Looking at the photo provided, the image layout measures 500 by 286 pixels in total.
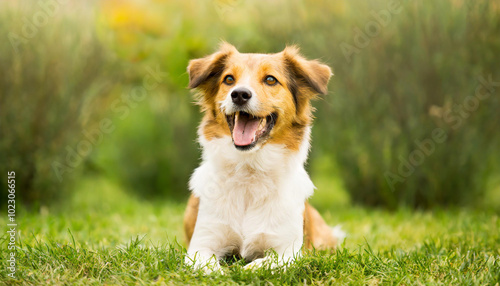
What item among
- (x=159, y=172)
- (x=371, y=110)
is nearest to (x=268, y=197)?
(x=371, y=110)

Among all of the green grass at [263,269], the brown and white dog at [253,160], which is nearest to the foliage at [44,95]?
the green grass at [263,269]

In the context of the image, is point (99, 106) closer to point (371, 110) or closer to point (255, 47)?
point (255, 47)

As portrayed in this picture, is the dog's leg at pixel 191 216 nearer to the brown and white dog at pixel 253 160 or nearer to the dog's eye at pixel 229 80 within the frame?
the brown and white dog at pixel 253 160

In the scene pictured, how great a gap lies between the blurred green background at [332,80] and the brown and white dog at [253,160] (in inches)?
132

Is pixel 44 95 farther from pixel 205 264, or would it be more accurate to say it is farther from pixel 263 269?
pixel 263 269

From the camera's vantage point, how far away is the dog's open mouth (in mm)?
4072

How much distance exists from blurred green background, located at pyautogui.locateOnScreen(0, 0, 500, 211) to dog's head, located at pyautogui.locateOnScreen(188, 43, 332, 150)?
3.16 meters

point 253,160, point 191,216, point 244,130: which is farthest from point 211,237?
point 244,130

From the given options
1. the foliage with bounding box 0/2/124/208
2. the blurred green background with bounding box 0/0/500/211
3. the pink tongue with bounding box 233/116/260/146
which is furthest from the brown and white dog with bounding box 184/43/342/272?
the foliage with bounding box 0/2/124/208

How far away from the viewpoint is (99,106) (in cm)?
780

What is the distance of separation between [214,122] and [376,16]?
14.1 ft

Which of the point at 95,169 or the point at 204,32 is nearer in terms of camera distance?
the point at 204,32

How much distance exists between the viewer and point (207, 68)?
4.48 m

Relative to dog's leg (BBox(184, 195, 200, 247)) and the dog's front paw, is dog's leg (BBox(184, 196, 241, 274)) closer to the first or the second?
the dog's front paw
